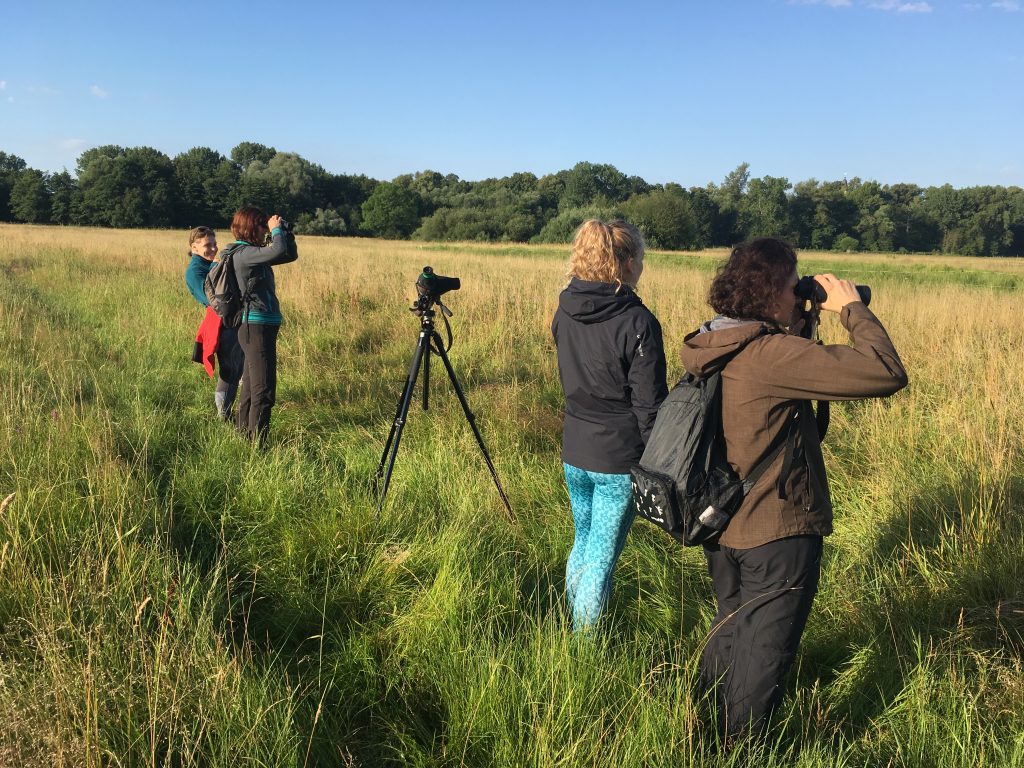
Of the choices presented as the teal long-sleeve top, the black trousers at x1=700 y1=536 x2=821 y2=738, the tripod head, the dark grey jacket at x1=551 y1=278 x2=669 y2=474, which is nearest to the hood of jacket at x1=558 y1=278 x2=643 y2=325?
the dark grey jacket at x1=551 y1=278 x2=669 y2=474

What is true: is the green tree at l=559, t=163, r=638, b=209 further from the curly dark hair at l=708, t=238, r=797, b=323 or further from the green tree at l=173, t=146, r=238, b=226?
the curly dark hair at l=708, t=238, r=797, b=323

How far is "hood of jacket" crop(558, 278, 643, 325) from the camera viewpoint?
2318mm

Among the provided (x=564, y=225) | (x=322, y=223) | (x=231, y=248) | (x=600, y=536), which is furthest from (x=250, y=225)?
(x=322, y=223)

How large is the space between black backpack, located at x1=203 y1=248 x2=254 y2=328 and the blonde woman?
308 centimetres

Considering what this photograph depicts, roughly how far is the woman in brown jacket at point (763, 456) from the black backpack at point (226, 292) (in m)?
3.81

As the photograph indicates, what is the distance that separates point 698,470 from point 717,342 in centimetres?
37

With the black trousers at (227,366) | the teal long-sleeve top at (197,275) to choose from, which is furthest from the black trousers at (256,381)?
the teal long-sleeve top at (197,275)

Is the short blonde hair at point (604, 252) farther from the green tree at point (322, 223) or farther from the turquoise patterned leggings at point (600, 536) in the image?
the green tree at point (322, 223)

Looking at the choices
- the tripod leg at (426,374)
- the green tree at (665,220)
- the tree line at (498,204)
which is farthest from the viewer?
the tree line at (498,204)

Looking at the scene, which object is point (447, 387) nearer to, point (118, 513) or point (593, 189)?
point (118, 513)

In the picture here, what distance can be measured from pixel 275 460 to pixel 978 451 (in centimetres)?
411

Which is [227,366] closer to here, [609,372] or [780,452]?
[609,372]

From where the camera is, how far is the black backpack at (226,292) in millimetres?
4598

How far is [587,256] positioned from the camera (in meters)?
2.38
